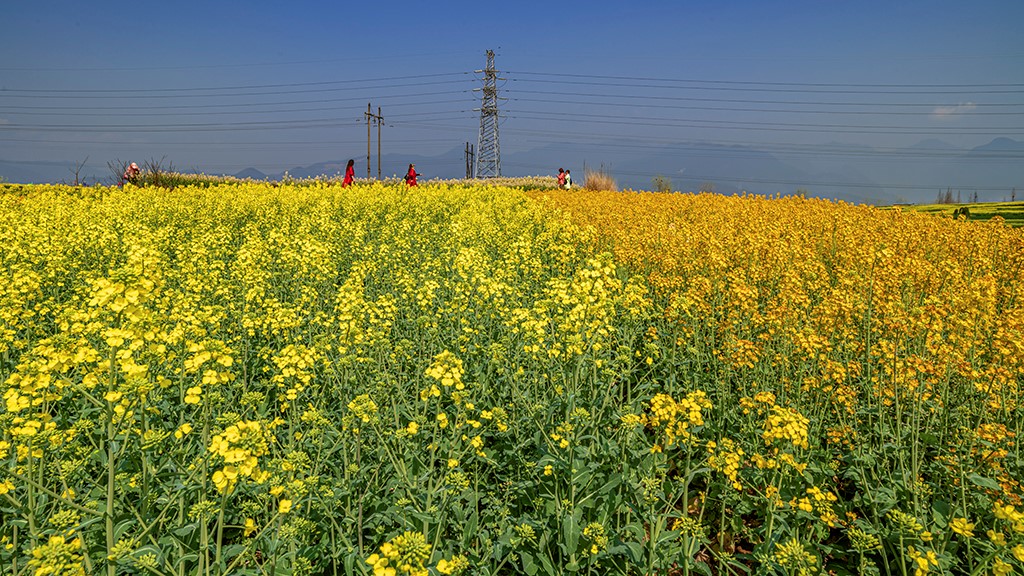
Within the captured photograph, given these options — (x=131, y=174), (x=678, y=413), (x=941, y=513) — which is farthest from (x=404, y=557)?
(x=131, y=174)

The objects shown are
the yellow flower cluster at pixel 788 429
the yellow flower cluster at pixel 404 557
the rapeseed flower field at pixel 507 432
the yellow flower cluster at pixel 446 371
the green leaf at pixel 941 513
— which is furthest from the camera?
the green leaf at pixel 941 513

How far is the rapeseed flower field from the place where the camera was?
275cm

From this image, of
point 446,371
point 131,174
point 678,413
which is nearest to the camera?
point 446,371

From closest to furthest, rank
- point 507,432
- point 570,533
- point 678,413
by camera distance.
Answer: point 570,533
point 678,413
point 507,432

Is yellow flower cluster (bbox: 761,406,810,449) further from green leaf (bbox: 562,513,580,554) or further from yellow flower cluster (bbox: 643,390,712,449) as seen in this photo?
green leaf (bbox: 562,513,580,554)

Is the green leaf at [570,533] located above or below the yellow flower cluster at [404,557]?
below

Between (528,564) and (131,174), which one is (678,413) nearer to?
(528,564)

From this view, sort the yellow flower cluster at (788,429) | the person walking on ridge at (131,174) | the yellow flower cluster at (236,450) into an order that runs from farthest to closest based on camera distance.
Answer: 1. the person walking on ridge at (131,174)
2. the yellow flower cluster at (788,429)
3. the yellow flower cluster at (236,450)

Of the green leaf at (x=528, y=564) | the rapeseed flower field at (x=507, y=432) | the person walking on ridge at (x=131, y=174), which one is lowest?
the green leaf at (x=528, y=564)

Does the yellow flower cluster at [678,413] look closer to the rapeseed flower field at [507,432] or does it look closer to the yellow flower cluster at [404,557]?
the rapeseed flower field at [507,432]

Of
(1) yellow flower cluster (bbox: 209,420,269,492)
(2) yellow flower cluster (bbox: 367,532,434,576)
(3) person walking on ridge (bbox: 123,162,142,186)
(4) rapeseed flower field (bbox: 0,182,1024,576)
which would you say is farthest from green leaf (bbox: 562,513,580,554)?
(3) person walking on ridge (bbox: 123,162,142,186)

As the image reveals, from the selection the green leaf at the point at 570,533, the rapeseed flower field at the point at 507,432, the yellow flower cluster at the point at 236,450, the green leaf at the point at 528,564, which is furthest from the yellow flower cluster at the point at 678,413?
the yellow flower cluster at the point at 236,450

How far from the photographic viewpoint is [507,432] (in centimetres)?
408

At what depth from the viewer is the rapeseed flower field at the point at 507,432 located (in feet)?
9.03
